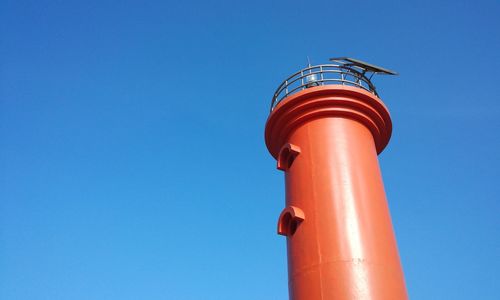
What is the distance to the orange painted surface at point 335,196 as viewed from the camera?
26.6 ft

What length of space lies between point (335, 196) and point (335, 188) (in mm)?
190

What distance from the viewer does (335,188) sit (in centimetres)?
906

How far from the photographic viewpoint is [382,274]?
8125mm

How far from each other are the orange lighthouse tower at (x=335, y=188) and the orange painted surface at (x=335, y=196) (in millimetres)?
18

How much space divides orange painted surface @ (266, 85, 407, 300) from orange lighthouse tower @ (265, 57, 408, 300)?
0.06ft

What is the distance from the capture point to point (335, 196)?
895cm

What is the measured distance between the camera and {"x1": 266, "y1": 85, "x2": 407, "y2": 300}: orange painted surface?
8.10 meters

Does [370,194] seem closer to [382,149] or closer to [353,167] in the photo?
[353,167]

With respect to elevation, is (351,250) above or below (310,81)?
below

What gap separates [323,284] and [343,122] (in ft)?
12.6

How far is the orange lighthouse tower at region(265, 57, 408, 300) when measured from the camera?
8117mm

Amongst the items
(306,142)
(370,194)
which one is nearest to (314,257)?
(370,194)

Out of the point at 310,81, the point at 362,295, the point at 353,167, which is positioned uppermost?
the point at 310,81

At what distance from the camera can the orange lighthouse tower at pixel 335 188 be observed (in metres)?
8.12
